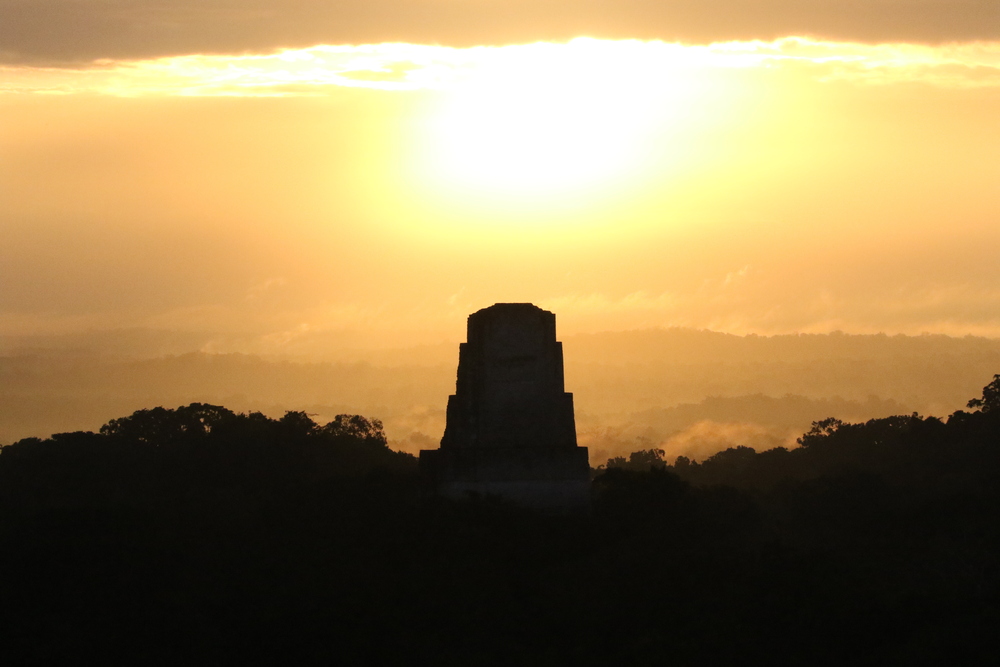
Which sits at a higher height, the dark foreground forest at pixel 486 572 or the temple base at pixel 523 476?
the temple base at pixel 523 476

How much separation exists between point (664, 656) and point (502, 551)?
5174 millimetres

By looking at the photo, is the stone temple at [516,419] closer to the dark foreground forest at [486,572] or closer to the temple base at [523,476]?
the temple base at [523,476]

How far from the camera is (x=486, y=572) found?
79.2ft

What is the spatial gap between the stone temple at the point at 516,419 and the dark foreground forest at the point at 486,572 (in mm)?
822

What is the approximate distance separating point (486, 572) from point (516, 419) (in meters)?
4.37

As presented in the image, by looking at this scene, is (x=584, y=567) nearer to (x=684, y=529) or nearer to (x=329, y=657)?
(x=684, y=529)

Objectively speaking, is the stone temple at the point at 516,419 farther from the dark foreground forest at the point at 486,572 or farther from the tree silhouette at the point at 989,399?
the tree silhouette at the point at 989,399

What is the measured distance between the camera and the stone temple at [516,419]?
27.5 metres

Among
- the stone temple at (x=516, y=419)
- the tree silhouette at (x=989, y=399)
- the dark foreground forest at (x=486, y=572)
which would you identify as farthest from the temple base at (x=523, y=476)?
the tree silhouette at (x=989, y=399)

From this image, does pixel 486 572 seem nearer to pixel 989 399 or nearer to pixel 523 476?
pixel 523 476

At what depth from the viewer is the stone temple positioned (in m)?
27.5

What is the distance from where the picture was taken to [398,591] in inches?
906

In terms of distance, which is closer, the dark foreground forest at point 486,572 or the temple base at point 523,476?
the dark foreground forest at point 486,572

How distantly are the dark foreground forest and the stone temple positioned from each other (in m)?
0.82
